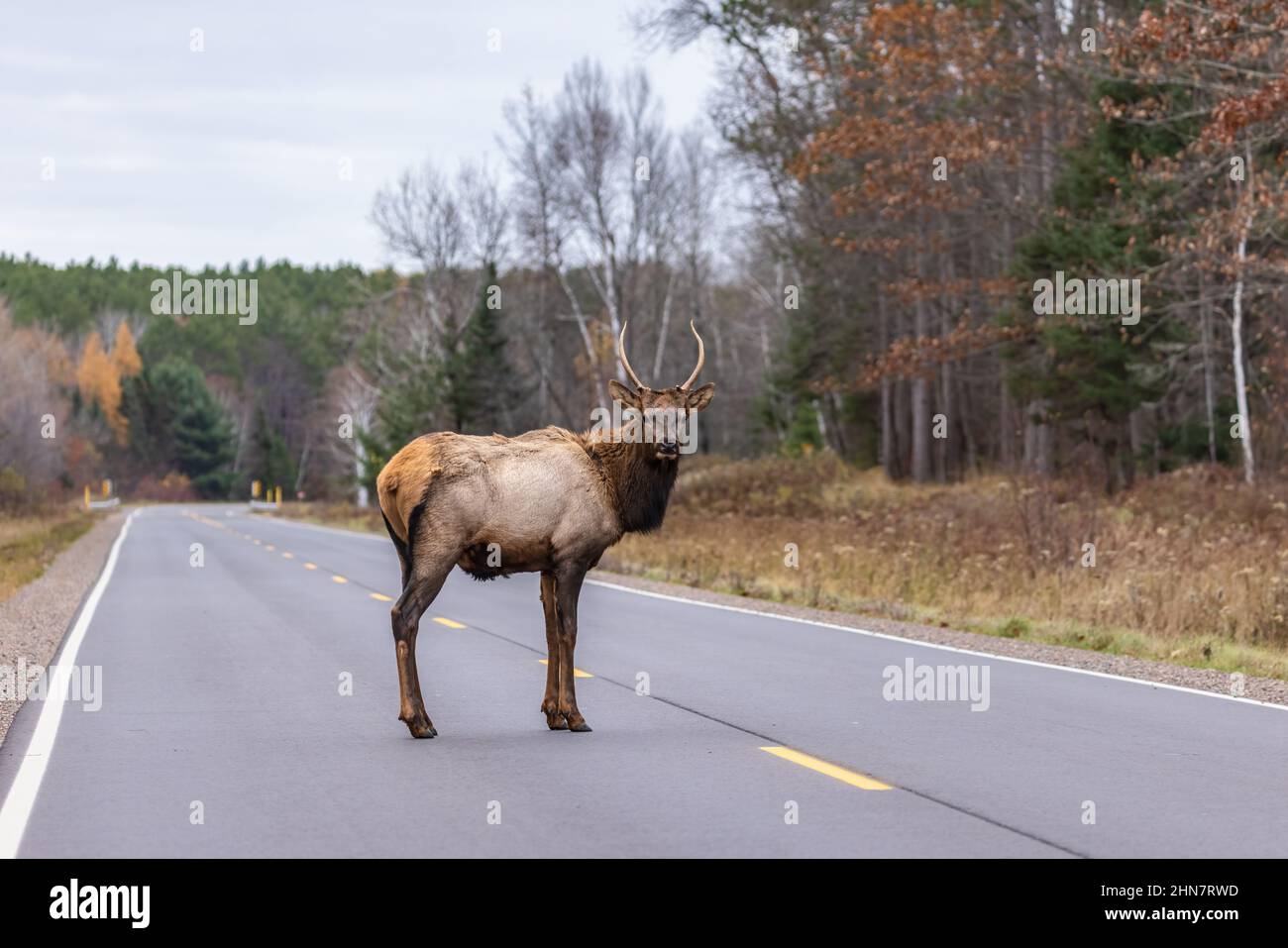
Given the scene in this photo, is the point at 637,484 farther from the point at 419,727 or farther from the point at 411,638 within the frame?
the point at 419,727

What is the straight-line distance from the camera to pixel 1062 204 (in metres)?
35.2

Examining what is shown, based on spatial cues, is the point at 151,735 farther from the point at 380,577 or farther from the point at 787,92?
the point at 787,92

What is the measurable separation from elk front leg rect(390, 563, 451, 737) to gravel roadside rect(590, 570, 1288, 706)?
596 cm

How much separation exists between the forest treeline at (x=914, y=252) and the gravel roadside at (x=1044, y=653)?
6759mm

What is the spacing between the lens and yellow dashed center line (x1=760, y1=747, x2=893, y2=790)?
28.6ft

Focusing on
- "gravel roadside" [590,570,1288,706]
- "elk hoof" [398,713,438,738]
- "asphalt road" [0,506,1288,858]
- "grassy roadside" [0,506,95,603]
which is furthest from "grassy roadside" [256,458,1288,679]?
"grassy roadside" [0,506,95,603]

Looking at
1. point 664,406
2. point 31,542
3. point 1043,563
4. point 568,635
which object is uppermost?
point 664,406

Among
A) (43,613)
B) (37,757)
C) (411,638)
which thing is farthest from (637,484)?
(43,613)

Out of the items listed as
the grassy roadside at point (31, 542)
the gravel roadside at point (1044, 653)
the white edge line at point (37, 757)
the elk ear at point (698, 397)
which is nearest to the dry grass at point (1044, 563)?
the gravel roadside at point (1044, 653)

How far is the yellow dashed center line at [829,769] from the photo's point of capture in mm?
8703

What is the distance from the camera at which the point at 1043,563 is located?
21.5 m

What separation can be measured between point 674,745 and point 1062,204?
27482mm

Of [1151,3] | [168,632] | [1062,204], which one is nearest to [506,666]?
[168,632]

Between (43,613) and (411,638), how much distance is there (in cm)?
1197
